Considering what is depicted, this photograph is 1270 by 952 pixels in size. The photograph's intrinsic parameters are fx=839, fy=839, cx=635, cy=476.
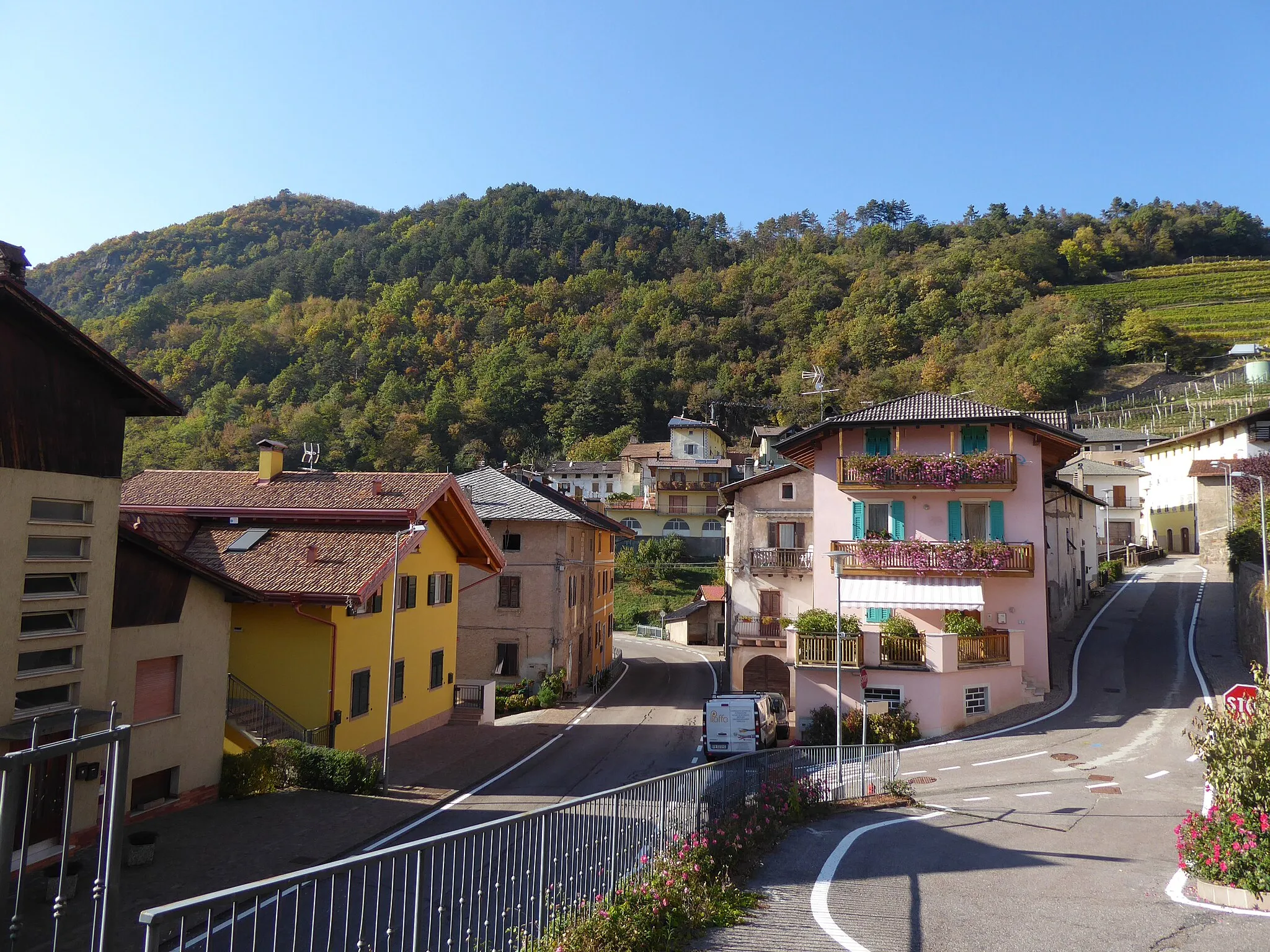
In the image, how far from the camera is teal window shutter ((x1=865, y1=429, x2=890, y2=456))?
99.8 feet

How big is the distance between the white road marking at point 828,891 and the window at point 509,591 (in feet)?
77.2

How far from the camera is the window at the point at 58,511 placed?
39.5 ft

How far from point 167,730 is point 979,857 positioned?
13864mm

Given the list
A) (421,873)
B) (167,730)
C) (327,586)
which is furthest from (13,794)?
(327,586)

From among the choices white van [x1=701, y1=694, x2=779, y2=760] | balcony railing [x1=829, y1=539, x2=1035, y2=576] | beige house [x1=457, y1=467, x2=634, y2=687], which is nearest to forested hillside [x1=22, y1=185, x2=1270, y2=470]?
beige house [x1=457, y1=467, x2=634, y2=687]

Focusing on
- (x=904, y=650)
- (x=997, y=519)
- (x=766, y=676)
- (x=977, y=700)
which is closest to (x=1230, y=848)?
(x=904, y=650)

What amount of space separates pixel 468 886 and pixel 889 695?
22.2 metres

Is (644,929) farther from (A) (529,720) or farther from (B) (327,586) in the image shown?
(A) (529,720)

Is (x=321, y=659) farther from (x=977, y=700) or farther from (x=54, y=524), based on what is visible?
(x=977, y=700)

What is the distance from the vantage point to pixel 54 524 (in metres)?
12.2

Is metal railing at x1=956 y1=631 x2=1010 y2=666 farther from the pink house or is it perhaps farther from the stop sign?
the stop sign

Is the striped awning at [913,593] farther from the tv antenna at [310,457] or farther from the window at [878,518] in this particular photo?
the tv antenna at [310,457]

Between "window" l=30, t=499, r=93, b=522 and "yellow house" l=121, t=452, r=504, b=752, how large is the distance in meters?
5.40

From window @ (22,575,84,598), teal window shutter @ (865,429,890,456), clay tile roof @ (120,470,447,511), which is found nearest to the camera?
window @ (22,575,84,598)
